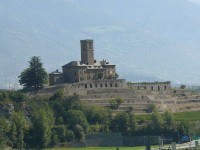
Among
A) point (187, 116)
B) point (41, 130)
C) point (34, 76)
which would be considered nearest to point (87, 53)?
point (34, 76)

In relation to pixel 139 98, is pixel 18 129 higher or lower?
lower

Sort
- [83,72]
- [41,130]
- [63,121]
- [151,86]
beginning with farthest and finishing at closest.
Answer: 1. [151,86]
2. [83,72]
3. [63,121]
4. [41,130]

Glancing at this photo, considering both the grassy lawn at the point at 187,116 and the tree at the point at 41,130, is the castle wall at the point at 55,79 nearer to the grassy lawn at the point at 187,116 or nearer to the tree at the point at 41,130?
the grassy lawn at the point at 187,116

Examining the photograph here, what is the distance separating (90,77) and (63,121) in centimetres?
2039

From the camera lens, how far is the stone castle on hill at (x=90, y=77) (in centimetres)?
13621

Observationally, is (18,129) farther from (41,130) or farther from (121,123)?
(121,123)

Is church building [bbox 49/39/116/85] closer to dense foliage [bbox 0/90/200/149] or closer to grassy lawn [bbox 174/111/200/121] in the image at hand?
dense foliage [bbox 0/90/200/149]

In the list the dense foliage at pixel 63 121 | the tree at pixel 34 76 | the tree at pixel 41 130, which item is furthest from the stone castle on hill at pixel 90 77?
the tree at pixel 41 130

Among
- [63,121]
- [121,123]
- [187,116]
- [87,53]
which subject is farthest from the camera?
[87,53]

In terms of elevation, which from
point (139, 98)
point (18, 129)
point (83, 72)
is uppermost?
point (83, 72)

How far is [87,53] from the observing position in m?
145

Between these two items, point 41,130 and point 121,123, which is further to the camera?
point 121,123

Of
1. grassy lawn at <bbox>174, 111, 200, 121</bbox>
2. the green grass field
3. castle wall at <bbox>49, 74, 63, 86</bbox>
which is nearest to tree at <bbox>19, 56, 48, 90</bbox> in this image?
castle wall at <bbox>49, 74, 63, 86</bbox>

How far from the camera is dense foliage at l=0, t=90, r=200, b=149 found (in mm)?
113125
